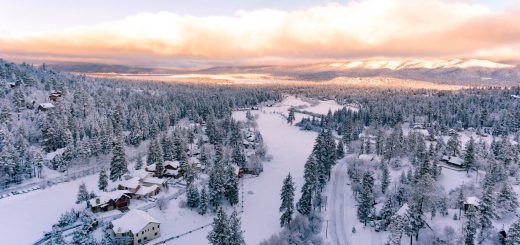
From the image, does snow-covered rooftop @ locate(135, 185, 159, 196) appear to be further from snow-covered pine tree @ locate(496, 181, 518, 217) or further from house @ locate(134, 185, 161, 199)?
snow-covered pine tree @ locate(496, 181, 518, 217)

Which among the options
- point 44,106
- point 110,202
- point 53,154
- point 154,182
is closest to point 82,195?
point 110,202

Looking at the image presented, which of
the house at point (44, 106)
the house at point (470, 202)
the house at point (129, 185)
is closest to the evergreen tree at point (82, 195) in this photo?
the house at point (129, 185)

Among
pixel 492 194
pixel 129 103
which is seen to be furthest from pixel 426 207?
pixel 129 103

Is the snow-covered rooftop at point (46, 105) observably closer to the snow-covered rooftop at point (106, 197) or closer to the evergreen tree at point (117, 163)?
the evergreen tree at point (117, 163)

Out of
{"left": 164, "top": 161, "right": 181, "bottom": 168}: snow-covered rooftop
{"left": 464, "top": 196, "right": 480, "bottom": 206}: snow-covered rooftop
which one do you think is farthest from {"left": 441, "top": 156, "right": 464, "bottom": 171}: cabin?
{"left": 164, "top": 161, "right": 181, "bottom": 168}: snow-covered rooftop

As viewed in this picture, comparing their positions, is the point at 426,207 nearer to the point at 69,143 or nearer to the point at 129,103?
the point at 69,143
